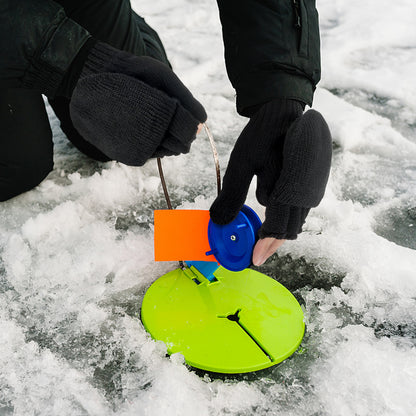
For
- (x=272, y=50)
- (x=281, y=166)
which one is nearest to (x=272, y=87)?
(x=272, y=50)

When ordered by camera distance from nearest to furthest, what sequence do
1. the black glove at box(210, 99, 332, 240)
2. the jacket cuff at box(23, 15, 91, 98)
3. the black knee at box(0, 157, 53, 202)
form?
the black glove at box(210, 99, 332, 240) < the jacket cuff at box(23, 15, 91, 98) < the black knee at box(0, 157, 53, 202)

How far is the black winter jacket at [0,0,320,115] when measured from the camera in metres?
0.93

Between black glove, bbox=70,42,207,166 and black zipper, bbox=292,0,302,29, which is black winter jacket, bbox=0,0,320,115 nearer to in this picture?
black zipper, bbox=292,0,302,29

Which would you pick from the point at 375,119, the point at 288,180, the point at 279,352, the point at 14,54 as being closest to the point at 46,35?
the point at 14,54

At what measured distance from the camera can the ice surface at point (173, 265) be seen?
2.89 feet

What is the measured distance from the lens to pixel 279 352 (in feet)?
3.10

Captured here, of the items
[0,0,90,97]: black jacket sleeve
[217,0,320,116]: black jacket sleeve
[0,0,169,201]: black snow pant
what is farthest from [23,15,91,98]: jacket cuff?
[0,0,169,201]: black snow pant

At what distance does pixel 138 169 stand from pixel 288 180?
0.79 metres

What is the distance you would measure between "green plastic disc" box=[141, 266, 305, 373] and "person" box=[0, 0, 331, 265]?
6.4 inches

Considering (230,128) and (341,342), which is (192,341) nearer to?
(341,342)

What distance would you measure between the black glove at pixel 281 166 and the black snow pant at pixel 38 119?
0.71 metres

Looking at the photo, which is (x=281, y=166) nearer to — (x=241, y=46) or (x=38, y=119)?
(x=241, y=46)

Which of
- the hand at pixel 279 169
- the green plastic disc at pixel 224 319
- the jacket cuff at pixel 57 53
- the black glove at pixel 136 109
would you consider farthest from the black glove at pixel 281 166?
the jacket cuff at pixel 57 53

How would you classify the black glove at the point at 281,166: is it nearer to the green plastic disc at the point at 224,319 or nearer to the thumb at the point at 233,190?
the thumb at the point at 233,190
